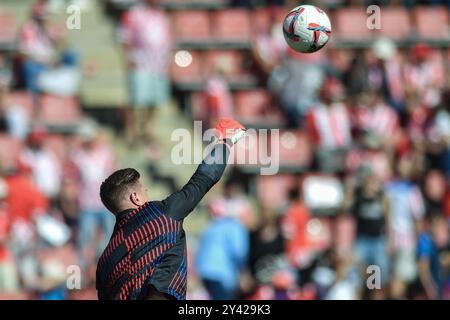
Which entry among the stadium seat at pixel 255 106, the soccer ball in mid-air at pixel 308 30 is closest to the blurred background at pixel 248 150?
the stadium seat at pixel 255 106

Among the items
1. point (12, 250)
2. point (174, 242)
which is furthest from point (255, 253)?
point (174, 242)

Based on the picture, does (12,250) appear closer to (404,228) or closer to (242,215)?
(242,215)

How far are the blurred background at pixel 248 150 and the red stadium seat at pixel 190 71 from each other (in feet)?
0.10

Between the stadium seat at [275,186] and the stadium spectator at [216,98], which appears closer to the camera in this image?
the stadium seat at [275,186]

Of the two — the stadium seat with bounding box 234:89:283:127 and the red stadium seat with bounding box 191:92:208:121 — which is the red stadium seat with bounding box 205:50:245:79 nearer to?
the stadium seat with bounding box 234:89:283:127

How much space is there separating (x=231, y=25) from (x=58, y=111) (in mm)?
2940

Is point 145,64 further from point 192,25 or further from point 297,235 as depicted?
point 297,235

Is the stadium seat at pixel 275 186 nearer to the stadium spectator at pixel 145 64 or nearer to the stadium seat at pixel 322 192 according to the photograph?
the stadium seat at pixel 322 192

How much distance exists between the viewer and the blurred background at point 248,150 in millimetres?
13523

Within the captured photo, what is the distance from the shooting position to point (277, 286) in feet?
41.6

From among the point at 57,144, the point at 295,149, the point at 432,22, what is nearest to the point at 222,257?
the point at 295,149

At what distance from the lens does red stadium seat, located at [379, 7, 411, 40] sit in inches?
680

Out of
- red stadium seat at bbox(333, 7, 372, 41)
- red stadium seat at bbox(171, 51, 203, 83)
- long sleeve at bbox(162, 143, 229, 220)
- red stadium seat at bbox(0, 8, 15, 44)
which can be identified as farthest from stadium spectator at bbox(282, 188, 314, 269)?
long sleeve at bbox(162, 143, 229, 220)

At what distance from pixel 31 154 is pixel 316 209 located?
3.65 metres
